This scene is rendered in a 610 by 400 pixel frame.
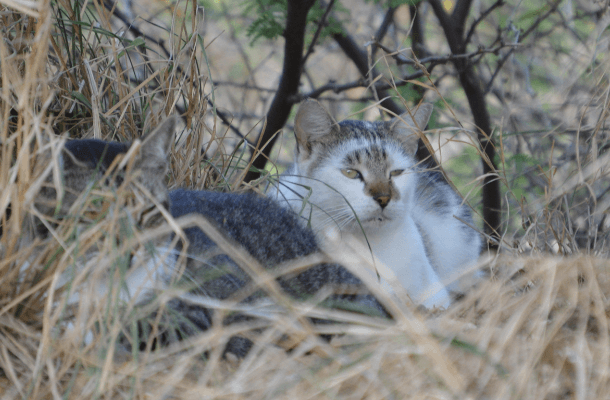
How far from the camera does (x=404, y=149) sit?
7.37ft

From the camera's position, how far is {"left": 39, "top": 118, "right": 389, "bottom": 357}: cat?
51.1 inches

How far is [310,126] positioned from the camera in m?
2.19

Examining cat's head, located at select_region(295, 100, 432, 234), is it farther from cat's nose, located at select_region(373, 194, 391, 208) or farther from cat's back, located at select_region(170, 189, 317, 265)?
cat's back, located at select_region(170, 189, 317, 265)

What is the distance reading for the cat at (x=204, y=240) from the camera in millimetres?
1297

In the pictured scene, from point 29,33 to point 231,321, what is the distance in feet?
3.46

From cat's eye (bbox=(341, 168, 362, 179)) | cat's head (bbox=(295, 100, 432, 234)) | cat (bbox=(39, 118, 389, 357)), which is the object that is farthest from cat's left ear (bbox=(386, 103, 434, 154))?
cat (bbox=(39, 118, 389, 357))

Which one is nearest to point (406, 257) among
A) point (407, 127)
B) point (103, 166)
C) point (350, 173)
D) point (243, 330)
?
point (350, 173)

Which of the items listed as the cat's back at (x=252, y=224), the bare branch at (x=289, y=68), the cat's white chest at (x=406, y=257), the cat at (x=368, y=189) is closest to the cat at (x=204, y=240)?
the cat's back at (x=252, y=224)

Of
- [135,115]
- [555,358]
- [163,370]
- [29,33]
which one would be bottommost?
[163,370]

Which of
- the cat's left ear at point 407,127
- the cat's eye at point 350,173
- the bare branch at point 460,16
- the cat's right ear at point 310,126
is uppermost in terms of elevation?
the bare branch at point 460,16

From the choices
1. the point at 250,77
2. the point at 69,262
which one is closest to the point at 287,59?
the point at 250,77

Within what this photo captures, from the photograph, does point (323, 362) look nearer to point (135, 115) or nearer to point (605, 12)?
point (135, 115)

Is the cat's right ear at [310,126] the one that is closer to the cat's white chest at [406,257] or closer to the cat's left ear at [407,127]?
the cat's left ear at [407,127]

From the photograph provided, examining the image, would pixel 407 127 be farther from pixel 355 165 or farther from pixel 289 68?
pixel 289 68
